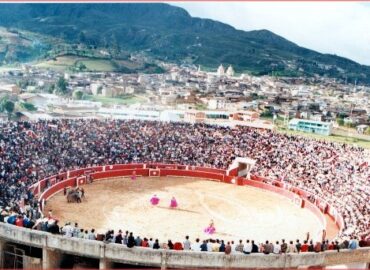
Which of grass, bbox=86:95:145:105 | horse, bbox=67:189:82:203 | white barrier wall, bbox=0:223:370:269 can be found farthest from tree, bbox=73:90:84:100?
white barrier wall, bbox=0:223:370:269

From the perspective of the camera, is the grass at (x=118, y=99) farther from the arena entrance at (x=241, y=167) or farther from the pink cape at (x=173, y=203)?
the pink cape at (x=173, y=203)

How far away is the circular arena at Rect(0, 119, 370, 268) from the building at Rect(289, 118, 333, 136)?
1843 cm

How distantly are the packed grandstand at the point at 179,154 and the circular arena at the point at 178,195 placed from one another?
3.8 inches

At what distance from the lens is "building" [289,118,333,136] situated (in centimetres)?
6388

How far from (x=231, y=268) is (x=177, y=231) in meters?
7.35

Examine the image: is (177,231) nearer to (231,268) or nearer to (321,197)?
(231,268)

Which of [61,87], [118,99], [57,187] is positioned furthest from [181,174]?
[61,87]

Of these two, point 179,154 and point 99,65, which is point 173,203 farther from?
point 99,65

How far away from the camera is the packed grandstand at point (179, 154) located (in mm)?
30242

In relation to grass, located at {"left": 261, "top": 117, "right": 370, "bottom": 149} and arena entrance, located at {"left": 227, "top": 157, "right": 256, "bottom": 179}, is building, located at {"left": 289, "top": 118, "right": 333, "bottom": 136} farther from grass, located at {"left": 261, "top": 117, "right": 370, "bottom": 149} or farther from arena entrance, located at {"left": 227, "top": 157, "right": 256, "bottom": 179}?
arena entrance, located at {"left": 227, "top": 157, "right": 256, "bottom": 179}

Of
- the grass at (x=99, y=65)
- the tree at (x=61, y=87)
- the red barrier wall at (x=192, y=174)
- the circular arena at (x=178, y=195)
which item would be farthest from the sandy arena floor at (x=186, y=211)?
the grass at (x=99, y=65)

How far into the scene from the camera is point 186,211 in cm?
3150

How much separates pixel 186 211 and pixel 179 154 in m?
11.8

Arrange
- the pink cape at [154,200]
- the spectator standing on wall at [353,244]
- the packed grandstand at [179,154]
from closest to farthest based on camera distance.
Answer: the spectator standing on wall at [353,244] < the packed grandstand at [179,154] < the pink cape at [154,200]
